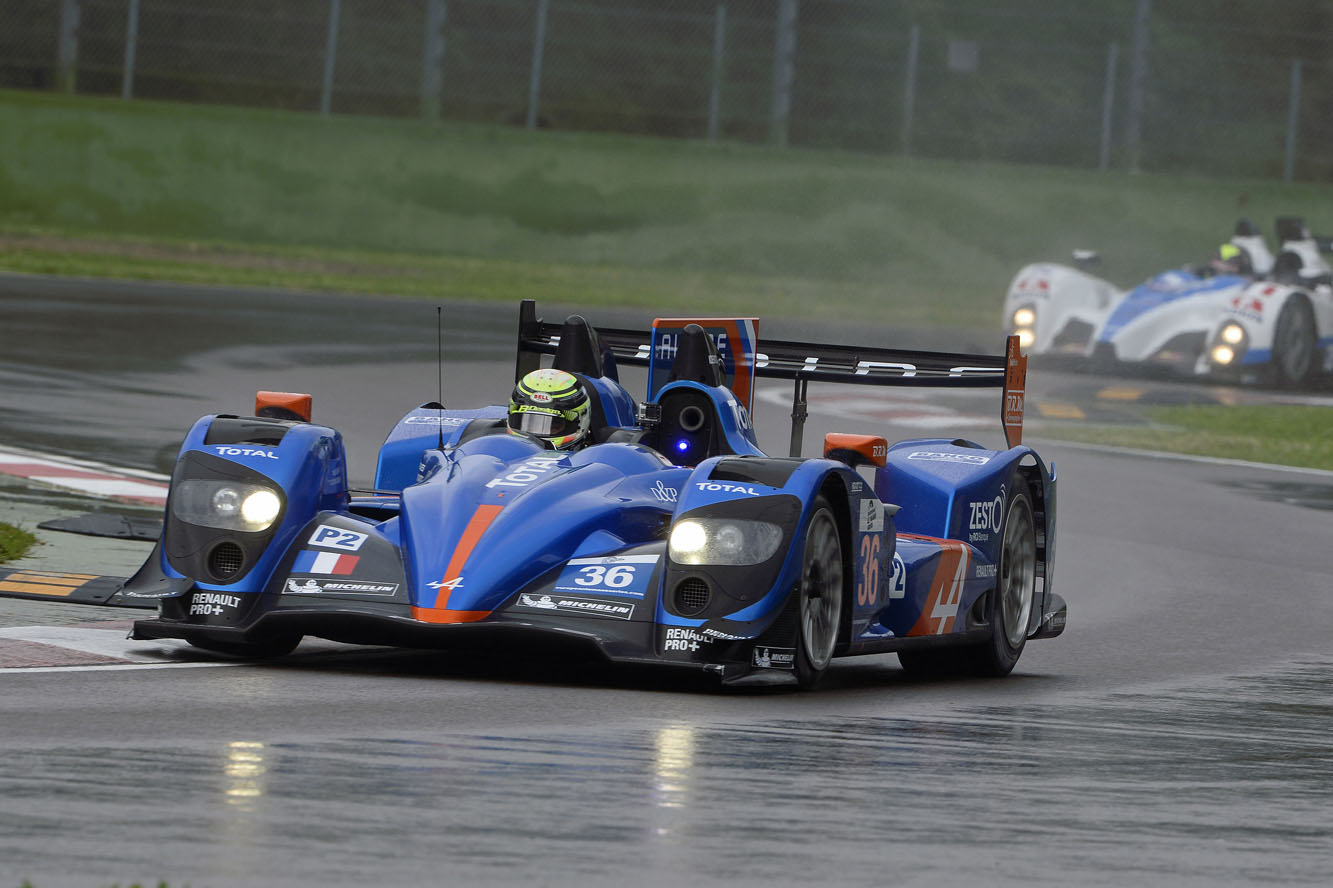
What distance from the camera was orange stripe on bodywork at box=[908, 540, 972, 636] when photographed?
856cm

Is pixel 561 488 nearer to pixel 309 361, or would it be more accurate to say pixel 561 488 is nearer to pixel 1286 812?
pixel 1286 812

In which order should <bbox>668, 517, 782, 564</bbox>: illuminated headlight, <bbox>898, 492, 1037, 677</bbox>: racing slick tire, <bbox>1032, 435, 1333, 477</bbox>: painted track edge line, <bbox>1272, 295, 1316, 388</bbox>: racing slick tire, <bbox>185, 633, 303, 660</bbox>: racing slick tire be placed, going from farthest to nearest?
<bbox>1272, 295, 1316, 388</bbox>: racing slick tire → <bbox>1032, 435, 1333, 477</bbox>: painted track edge line → <bbox>898, 492, 1037, 677</bbox>: racing slick tire → <bbox>185, 633, 303, 660</bbox>: racing slick tire → <bbox>668, 517, 782, 564</bbox>: illuminated headlight

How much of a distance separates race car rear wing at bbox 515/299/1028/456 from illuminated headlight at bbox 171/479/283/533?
2.27 m

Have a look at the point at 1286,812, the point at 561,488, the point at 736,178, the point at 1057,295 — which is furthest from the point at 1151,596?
the point at 736,178

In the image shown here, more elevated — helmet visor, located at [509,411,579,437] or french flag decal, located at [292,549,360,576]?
helmet visor, located at [509,411,579,437]

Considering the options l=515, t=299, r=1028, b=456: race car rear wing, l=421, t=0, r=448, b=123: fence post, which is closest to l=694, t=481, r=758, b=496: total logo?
l=515, t=299, r=1028, b=456: race car rear wing

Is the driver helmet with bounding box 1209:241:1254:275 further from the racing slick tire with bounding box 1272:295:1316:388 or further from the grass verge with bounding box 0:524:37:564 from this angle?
the grass verge with bounding box 0:524:37:564

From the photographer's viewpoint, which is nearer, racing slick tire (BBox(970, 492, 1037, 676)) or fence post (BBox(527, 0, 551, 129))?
racing slick tire (BBox(970, 492, 1037, 676))

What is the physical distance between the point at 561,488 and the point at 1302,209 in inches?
1072

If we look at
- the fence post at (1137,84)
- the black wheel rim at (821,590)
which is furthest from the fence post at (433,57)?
the black wheel rim at (821,590)

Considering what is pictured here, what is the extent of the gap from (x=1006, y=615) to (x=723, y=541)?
2364 millimetres

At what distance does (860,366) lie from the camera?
33.0 ft

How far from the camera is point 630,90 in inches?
1335

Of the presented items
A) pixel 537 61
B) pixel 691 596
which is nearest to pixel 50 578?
pixel 691 596
